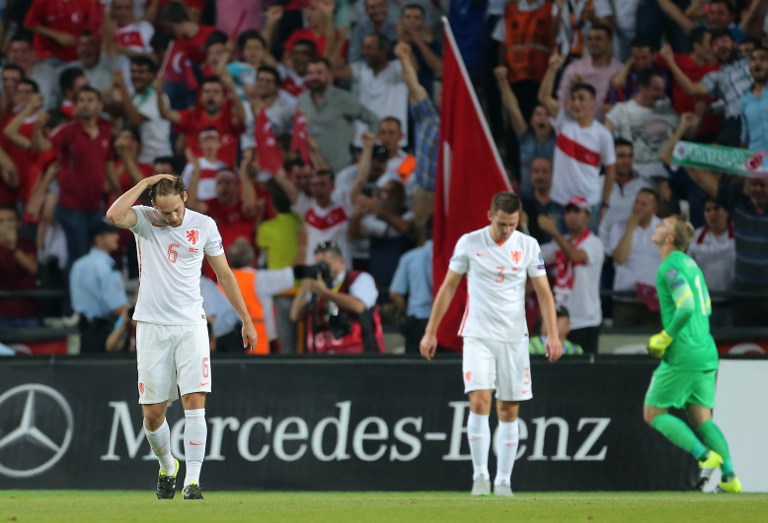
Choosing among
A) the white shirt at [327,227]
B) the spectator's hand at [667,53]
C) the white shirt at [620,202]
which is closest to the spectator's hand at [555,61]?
the spectator's hand at [667,53]

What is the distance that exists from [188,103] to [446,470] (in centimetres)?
654

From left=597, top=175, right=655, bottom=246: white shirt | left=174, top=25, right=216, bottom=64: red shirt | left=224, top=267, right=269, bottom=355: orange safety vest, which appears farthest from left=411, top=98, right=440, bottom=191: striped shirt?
left=174, top=25, right=216, bottom=64: red shirt

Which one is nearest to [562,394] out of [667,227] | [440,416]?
[440,416]

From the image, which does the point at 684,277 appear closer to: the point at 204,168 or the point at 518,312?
the point at 518,312

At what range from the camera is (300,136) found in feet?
50.6

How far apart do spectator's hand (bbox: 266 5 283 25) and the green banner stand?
5.06m

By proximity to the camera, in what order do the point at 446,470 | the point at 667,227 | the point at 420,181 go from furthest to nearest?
the point at 420,181 < the point at 446,470 < the point at 667,227

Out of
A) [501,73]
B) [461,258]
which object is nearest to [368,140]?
[501,73]

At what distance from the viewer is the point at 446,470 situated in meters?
11.9

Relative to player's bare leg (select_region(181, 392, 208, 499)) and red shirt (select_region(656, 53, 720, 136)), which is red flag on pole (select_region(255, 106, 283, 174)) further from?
player's bare leg (select_region(181, 392, 208, 499))

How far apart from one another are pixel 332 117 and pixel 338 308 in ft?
11.3

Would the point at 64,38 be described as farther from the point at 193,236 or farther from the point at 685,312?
the point at 685,312

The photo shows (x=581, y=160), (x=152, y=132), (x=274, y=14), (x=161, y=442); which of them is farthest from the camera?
(x=274, y=14)

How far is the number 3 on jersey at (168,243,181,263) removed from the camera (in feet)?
28.5
